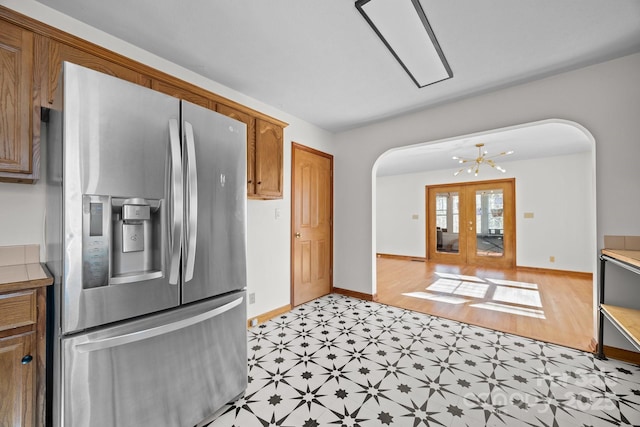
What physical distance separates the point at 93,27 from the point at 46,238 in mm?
1489

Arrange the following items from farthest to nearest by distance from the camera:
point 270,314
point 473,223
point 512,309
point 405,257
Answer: point 405,257 < point 473,223 < point 512,309 < point 270,314

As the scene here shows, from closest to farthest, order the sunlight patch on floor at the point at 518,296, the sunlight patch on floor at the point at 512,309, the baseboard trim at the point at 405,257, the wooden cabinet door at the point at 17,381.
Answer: the wooden cabinet door at the point at 17,381 < the sunlight patch on floor at the point at 512,309 < the sunlight patch on floor at the point at 518,296 < the baseboard trim at the point at 405,257

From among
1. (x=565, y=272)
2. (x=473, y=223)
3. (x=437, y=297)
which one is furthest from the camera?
(x=473, y=223)

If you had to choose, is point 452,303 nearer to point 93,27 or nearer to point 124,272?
point 124,272

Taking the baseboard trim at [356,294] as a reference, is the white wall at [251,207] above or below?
above

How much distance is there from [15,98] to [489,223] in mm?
7722

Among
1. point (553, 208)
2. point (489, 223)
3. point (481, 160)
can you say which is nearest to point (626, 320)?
point (481, 160)

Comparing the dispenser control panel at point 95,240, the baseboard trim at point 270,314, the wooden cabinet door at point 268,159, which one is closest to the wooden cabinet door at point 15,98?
the dispenser control panel at point 95,240

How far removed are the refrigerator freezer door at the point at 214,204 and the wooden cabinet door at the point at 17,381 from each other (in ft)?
2.01

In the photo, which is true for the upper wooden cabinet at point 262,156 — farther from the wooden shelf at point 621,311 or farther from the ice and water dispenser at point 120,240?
the wooden shelf at point 621,311

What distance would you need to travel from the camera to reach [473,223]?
6.61 metres

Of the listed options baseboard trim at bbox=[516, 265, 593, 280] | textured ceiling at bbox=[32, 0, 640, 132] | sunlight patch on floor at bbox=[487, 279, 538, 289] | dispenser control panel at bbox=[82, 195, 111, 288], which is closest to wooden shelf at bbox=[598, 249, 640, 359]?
textured ceiling at bbox=[32, 0, 640, 132]

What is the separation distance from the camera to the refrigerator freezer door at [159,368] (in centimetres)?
108

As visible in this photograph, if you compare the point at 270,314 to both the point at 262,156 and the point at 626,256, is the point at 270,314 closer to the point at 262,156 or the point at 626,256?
the point at 262,156
